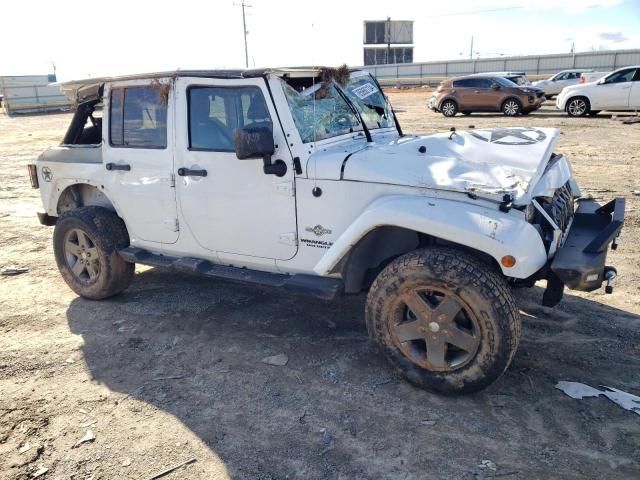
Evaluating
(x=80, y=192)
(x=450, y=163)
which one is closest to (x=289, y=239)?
(x=450, y=163)

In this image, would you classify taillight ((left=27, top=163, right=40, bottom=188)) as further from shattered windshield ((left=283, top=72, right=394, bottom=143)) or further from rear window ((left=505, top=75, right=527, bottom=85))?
rear window ((left=505, top=75, right=527, bottom=85))

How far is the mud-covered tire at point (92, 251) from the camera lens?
490 centimetres

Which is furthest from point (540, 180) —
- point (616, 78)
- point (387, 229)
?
point (616, 78)

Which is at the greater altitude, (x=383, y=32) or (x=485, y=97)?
(x=383, y=32)

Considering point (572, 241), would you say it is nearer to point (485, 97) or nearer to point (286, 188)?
point (286, 188)

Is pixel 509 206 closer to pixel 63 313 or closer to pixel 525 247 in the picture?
pixel 525 247

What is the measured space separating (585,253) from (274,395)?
214 cm

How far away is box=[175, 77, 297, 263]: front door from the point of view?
3.90m

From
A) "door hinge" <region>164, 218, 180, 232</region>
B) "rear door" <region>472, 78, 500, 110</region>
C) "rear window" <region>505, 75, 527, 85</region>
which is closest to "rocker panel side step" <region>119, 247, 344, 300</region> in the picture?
"door hinge" <region>164, 218, 180, 232</region>

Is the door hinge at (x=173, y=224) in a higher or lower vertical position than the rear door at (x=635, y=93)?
lower

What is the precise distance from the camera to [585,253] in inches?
131

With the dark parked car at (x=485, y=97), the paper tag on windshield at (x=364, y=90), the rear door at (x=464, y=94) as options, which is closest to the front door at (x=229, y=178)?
the paper tag on windshield at (x=364, y=90)

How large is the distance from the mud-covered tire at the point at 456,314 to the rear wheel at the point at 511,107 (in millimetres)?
18544

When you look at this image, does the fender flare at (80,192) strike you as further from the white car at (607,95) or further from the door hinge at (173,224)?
the white car at (607,95)
